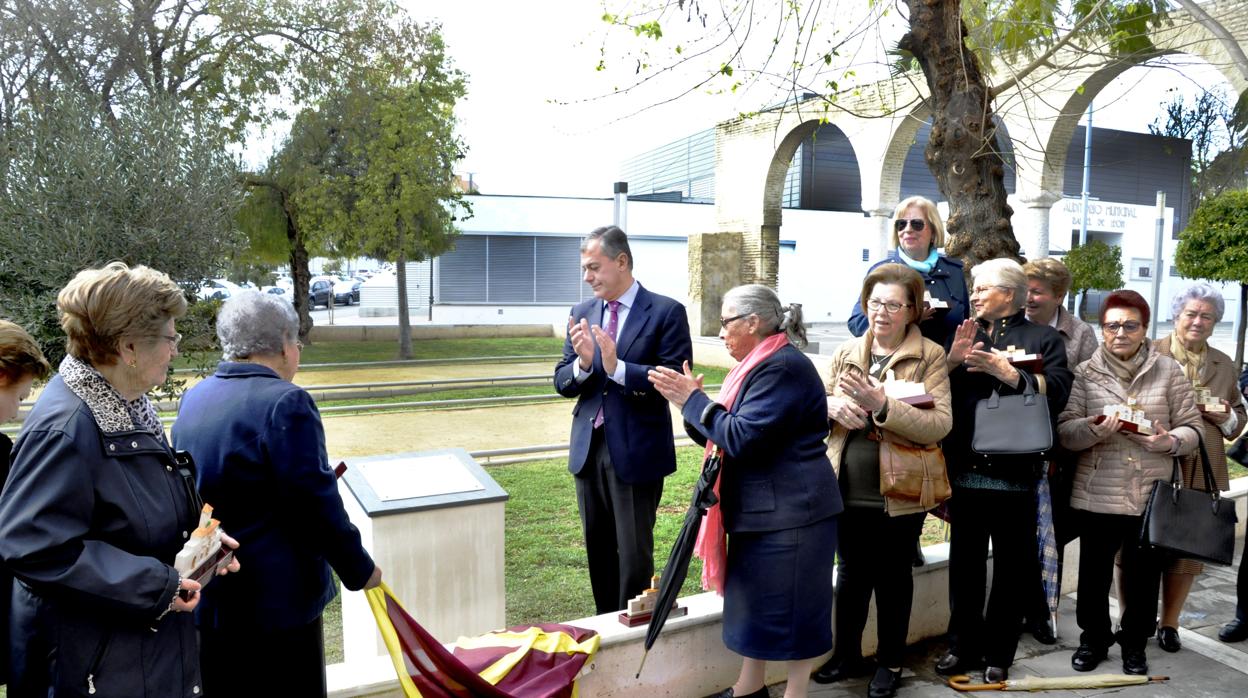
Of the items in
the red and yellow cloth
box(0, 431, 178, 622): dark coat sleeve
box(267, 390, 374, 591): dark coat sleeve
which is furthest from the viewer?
the red and yellow cloth

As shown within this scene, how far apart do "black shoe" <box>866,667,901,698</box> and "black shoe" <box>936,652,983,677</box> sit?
0.94 feet

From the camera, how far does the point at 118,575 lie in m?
1.90

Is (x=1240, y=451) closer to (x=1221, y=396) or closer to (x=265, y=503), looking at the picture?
(x=1221, y=396)

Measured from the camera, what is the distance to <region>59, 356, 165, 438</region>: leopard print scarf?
199cm

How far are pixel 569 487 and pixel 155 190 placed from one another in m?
4.65

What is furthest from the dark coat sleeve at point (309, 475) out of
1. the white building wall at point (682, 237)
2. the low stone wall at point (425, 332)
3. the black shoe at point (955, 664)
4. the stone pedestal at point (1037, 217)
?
the white building wall at point (682, 237)

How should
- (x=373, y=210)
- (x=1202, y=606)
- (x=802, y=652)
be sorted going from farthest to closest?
1. (x=373, y=210)
2. (x=1202, y=606)
3. (x=802, y=652)

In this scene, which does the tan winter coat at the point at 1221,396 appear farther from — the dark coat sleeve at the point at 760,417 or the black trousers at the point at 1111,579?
the dark coat sleeve at the point at 760,417

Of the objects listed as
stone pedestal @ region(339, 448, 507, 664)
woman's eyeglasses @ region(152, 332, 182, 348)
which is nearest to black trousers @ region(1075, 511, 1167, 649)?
stone pedestal @ region(339, 448, 507, 664)

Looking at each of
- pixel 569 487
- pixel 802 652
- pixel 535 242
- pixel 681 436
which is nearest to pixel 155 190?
pixel 569 487

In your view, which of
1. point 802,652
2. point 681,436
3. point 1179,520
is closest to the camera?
point 802,652

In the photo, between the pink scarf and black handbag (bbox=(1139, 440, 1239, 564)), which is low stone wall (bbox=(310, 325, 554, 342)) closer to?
the pink scarf

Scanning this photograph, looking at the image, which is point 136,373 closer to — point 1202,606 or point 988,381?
point 988,381

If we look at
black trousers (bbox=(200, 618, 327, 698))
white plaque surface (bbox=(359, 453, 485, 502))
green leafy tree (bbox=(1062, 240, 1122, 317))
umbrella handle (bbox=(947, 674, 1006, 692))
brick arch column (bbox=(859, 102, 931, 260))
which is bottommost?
umbrella handle (bbox=(947, 674, 1006, 692))
